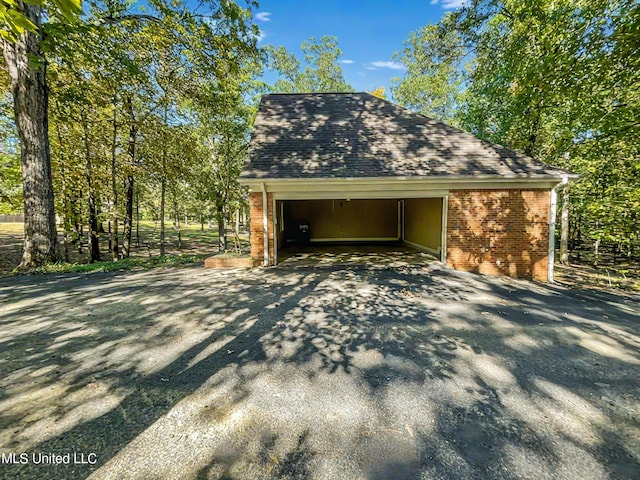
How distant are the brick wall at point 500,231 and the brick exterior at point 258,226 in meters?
4.84

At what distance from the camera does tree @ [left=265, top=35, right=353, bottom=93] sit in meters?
24.7

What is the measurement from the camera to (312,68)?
25.0m

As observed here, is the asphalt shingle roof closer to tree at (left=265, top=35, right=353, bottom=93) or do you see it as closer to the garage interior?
the garage interior

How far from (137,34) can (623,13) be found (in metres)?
12.2

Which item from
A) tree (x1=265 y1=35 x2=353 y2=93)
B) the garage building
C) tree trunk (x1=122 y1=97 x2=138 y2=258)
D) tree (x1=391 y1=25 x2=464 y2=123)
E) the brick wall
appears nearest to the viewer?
the garage building

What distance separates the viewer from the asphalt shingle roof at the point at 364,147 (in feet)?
24.9

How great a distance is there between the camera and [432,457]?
1.95 m

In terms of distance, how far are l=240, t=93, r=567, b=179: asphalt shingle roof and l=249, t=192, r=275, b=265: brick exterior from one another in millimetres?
713

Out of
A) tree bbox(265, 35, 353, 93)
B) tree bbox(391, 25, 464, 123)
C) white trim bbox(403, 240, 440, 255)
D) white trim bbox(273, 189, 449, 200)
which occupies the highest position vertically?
tree bbox(265, 35, 353, 93)

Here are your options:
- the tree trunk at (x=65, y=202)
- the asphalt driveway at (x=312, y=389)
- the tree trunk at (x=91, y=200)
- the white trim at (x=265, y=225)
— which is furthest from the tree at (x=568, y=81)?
the tree trunk at (x=65, y=202)

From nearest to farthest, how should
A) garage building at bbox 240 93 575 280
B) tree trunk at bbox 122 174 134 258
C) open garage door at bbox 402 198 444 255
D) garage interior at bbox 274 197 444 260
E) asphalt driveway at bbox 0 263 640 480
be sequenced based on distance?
1. asphalt driveway at bbox 0 263 640 480
2. garage building at bbox 240 93 575 280
3. open garage door at bbox 402 198 444 255
4. tree trunk at bbox 122 174 134 258
5. garage interior at bbox 274 197 444 260

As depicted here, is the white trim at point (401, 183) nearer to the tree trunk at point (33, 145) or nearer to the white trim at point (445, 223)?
the white trim at point (445, 223)

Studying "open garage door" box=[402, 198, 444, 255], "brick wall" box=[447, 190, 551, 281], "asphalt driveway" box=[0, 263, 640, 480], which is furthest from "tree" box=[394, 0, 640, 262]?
"asphalt driveway" box=[0, 263, 640, 480]

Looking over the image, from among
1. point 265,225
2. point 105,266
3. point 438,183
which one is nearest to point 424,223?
point 438,183
